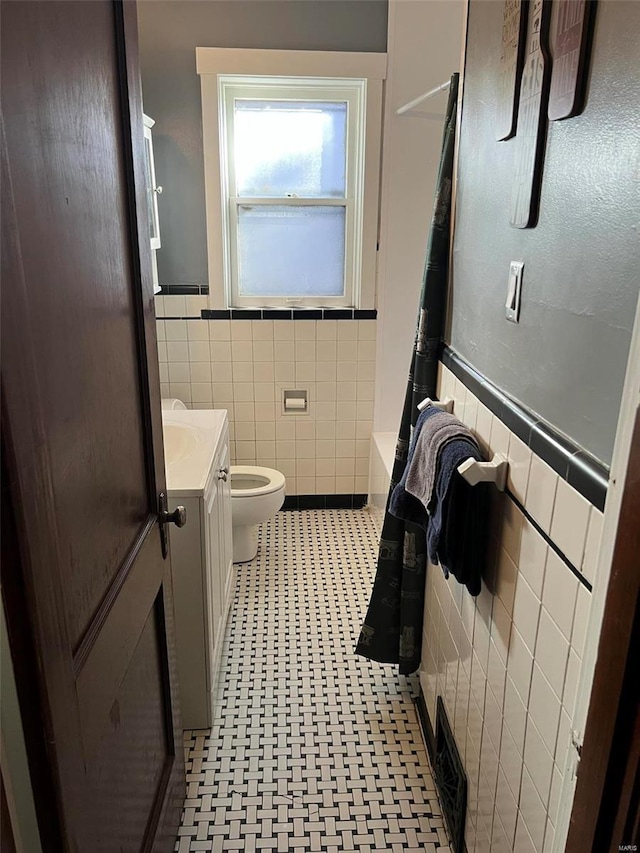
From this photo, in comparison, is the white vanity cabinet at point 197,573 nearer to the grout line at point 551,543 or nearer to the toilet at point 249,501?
the toilet at point 249,501

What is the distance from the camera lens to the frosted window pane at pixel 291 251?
3.38 metres

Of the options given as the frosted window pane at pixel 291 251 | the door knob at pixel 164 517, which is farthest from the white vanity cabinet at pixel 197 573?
the frosted window pane at pixel 291 251

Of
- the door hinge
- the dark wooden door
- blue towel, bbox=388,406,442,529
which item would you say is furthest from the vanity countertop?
the door hinge

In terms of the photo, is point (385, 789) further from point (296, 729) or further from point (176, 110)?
point (176, 110)

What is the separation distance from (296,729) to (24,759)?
4.83 feet

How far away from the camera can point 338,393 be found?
11.6 feet

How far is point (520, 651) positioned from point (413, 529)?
2.69ft

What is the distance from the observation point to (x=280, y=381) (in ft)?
11.4

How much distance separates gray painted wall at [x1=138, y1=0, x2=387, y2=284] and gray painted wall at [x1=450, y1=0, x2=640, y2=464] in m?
1.76

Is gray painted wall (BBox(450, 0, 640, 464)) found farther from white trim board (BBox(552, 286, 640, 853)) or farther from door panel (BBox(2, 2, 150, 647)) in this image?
door panel (BBox(2, 2, 150, 647))

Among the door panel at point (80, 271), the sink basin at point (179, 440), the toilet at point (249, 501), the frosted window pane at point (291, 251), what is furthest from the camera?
the frosted window pane at point (291, 251)

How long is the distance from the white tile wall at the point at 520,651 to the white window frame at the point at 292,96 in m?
1.81

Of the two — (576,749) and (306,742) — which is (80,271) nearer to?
(576,749)

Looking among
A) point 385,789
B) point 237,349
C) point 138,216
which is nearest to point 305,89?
point 237,349
